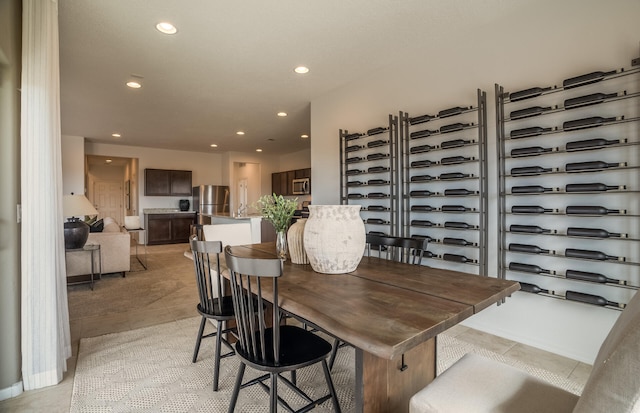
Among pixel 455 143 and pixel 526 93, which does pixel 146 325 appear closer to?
pixel 455 143

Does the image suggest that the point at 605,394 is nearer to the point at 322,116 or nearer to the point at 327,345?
the point at 327,345

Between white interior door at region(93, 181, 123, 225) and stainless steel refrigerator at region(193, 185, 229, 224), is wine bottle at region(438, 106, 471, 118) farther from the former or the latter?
white interior door at region(93, 181, 123, 225)

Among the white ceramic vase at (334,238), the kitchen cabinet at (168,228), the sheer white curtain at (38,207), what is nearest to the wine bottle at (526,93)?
the white ceramic vase at (334,238)

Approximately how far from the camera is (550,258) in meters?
2.45

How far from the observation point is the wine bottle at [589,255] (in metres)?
2.11

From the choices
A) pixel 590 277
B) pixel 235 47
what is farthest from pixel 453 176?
pixel 235 47

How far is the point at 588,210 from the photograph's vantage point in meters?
2.19

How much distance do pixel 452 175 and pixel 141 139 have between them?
278 inches

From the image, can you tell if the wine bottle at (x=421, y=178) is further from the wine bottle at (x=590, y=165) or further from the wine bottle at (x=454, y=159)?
the wine bottle at (x=590, y=165)

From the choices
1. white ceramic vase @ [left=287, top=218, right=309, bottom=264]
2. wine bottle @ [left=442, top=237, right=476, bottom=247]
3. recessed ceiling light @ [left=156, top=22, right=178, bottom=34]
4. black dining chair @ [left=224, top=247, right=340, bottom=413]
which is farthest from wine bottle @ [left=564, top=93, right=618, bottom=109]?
recessed ceiling light @ [left=156, top=22, right=178, bottom=34]

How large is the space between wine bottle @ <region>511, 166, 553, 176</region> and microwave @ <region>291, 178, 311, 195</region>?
5.92 metres

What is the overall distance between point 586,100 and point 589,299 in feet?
4.40

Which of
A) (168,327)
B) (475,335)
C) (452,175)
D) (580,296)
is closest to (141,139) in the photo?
(168,327)

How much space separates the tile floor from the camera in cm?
185
